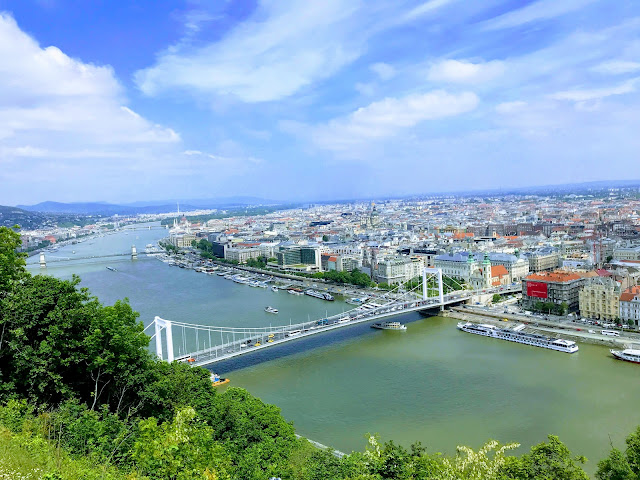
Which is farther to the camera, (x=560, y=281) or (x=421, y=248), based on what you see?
(x=421, y=248)

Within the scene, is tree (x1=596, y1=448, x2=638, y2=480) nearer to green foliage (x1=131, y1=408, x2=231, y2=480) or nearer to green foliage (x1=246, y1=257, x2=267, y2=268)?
green foliage (x1=131, y1=408, x2=231, y2=480)

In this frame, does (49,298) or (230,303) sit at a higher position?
(49,298)

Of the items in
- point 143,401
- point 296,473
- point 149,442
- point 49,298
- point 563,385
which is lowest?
point 563,385

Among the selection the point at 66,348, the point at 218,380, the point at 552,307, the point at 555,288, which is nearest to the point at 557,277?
the point at 555,288

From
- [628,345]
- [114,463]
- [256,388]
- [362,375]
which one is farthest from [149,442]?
[628,345]

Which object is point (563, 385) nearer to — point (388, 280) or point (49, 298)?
point (49, 298)

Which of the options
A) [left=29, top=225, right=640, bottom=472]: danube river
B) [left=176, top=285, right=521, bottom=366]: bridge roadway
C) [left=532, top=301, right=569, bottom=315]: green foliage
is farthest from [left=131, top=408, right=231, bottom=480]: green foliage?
[left=532, top=301, right=569, bottom=315]: green foliage

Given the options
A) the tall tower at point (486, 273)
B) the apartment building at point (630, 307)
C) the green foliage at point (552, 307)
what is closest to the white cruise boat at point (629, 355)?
the apartment building at point (630, 307)

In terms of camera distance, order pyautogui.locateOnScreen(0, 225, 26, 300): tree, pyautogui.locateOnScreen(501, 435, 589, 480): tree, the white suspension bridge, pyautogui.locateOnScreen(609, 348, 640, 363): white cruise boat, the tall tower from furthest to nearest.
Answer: the tall tower, pyautogui.locateOnScreen(609, 348, 640, 363): white cruise boat, the white suspension bridge, pyautogui.locateOnScreen(0, 225, 26, 300): tree, pyautogui.locateOnScreen(501, 435, 589, 480): tree
